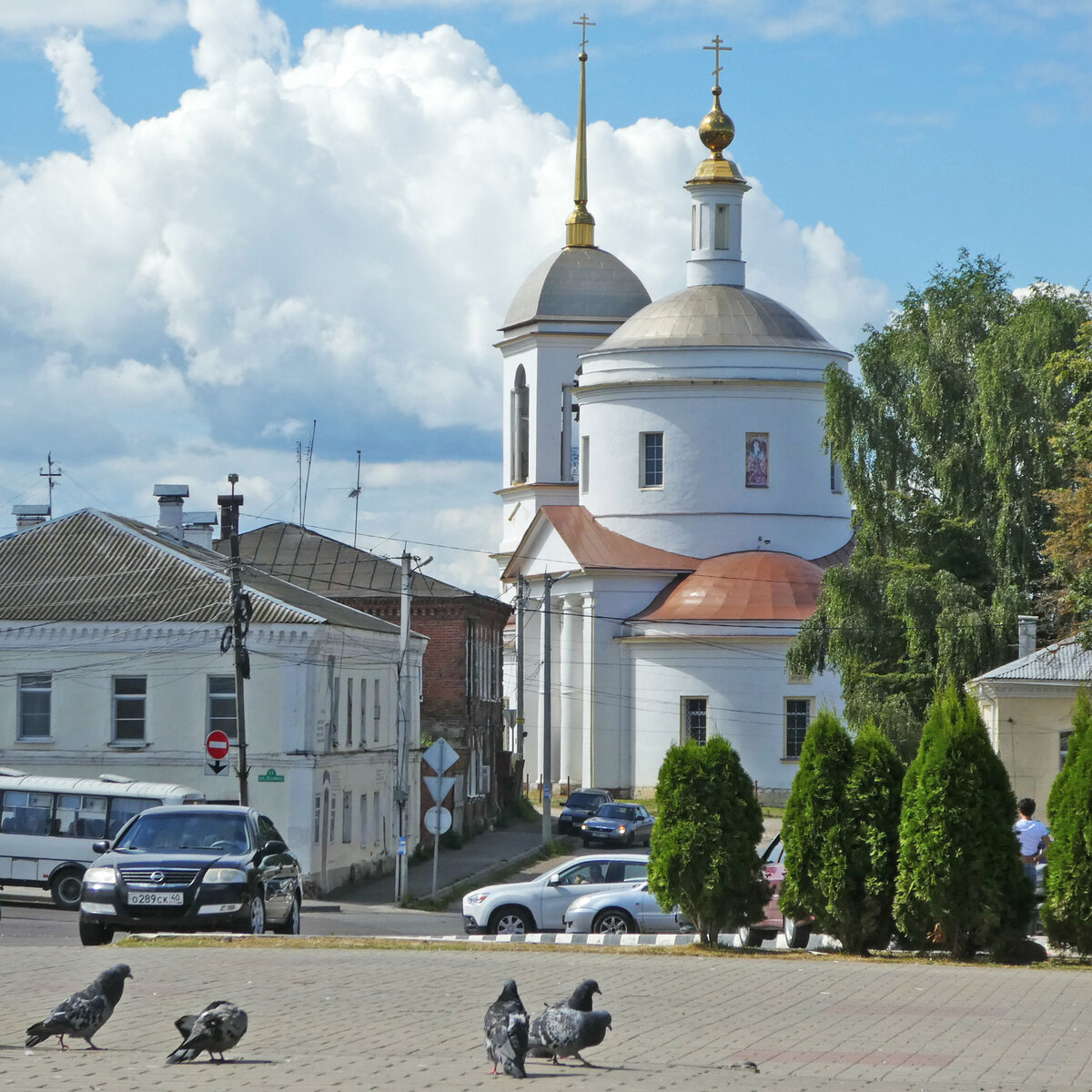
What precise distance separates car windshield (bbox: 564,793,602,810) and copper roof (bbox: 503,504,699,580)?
12178 millimetres

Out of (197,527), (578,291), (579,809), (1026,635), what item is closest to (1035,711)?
(1026,635)

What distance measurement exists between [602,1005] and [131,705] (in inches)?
964

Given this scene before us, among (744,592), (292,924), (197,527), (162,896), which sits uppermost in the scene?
(197,527)

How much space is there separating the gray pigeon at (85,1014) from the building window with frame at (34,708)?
26907mm

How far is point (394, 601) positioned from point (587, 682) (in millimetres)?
13240

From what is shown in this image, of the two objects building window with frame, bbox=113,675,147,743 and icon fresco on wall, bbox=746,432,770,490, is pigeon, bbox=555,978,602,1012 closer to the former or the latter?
building window with frame, bbox=113,675,147,743

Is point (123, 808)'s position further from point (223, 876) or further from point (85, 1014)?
point (85, 1014)

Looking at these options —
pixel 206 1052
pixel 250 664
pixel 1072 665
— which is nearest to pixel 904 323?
pixel 1072 665

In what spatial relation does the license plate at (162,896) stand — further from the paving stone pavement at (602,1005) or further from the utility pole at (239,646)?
the utility pole at (239,646)

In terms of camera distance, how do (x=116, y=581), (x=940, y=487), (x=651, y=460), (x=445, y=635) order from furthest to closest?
(x=651, y=460) < (x=445, y=635) < (x=940, y=487) < (x=116, y=581)

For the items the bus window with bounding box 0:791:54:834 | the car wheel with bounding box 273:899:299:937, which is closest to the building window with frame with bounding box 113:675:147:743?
the bus window with bounding box 0:791:54:834

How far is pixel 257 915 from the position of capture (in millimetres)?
21594

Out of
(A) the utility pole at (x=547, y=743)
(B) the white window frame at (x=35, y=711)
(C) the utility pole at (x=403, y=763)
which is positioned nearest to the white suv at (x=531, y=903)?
(C) the utility pole at (x=403, y=763)

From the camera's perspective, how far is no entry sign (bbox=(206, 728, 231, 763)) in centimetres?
3562
